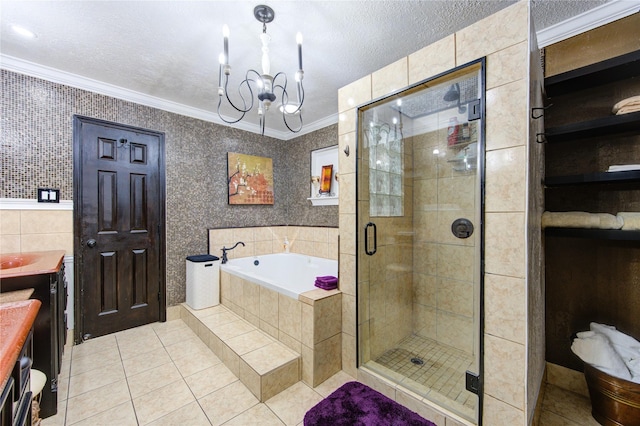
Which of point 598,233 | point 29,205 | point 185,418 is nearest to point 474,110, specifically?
point 598,233

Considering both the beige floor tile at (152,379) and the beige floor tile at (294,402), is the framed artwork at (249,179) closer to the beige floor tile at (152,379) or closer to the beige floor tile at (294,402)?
the beige floor tile at (152,379)

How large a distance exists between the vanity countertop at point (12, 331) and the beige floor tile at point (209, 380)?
1301 millimetres

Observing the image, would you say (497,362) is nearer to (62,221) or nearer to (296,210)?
(296,210)

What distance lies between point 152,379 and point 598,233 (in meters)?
3.20

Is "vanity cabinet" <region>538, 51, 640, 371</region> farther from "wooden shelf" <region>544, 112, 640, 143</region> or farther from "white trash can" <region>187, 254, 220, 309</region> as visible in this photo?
"white trash can" <region>187, 254, 220, 309</region>

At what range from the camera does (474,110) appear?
1.43m

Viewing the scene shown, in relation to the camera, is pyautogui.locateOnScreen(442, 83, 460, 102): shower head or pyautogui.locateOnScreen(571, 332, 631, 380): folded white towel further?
pyautogui.locateOnScreen(442, 83, 460, 102): shower head

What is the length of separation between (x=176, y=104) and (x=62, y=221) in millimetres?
1687

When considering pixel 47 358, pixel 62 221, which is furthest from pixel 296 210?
pixel 47 358

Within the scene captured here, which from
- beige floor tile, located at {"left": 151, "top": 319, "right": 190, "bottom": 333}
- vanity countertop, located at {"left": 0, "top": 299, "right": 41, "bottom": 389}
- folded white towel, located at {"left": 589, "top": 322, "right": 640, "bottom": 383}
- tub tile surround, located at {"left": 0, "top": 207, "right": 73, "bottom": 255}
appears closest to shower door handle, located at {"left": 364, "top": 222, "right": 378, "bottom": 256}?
folded white towel, located at {"left": 589, "top": 322, "right": 640, "bottom": 383}

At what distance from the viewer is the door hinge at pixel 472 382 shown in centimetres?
139

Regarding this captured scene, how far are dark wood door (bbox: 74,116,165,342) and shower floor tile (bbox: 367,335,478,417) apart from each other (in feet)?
8.50

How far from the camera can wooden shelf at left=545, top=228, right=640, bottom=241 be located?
1.41 meters

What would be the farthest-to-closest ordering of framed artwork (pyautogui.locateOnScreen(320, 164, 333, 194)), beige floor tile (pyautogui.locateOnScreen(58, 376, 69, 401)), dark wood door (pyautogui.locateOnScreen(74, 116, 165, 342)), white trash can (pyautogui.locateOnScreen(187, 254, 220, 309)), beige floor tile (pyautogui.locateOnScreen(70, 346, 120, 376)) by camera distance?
framed artwork (pyautogui.locateOnScreen(320, 164, 333, 194))
white trash can (pyautogui.locateOnScreen(187, 254, 220, 309))
dark wood door (pyautogui.locateOnScreen(74, 116, 165, 342))
beige floor tile (pyautogui.locateOnScreen(70, 346, 120, 376))
beige floor tile (pyautogui.locateOnScreen(58, 376, 69, 401))
